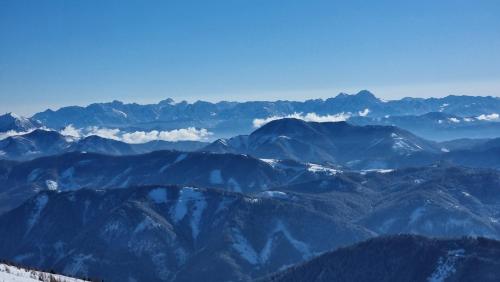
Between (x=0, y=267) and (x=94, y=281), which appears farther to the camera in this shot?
(x=94, y=281)

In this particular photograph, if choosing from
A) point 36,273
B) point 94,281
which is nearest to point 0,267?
point 36,273

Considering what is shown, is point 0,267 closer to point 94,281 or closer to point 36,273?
point 36,273

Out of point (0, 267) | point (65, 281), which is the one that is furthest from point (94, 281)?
point (0, 267)

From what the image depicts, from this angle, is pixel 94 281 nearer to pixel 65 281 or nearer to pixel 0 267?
pixel 65 281
